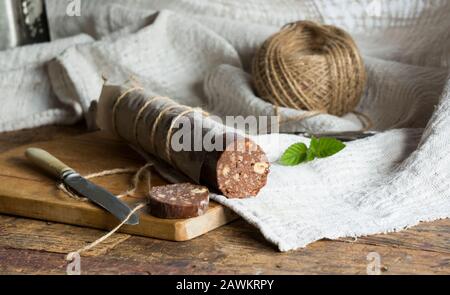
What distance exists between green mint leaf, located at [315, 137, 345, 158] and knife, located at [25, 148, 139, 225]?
0.45 m

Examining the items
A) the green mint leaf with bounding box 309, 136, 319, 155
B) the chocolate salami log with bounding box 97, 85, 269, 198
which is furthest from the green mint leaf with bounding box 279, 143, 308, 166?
the chocolate salami log with bounding box 97, 85, 269, 198

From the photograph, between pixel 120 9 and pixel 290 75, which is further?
pixel 120 9

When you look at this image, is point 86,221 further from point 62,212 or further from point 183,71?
point 183,71

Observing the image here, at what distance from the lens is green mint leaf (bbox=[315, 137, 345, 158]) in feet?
5.62

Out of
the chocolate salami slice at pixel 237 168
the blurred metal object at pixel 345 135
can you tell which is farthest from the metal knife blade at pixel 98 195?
the blurred metal object at pixel 345 135

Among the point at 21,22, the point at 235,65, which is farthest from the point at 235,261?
the point at 21,22

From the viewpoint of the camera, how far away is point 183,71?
2.48m

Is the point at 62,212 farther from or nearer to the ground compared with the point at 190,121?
nearer to the ground

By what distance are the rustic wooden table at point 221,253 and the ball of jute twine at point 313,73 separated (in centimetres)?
68

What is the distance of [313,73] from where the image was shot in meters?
2.11

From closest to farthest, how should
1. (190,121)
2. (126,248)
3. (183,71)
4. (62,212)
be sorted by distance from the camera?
(126,248) < (62,212) < (190,121) < (183,71)
